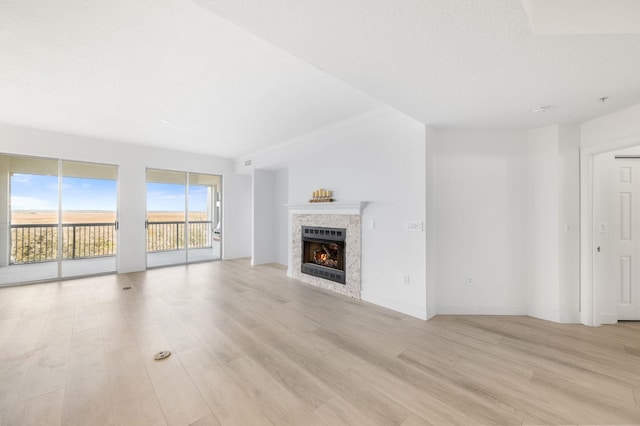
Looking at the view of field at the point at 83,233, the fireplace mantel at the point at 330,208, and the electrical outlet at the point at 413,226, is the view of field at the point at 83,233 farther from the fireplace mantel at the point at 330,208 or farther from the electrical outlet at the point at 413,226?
the electrical outlet at the point at 413,226

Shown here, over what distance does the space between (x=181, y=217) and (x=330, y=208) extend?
4.65m

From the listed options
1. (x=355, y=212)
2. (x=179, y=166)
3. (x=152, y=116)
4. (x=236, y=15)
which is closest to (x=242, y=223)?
(x=179, y=166)

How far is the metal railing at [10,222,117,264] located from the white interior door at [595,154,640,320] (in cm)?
864

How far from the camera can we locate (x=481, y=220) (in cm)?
350

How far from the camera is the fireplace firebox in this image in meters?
4.43

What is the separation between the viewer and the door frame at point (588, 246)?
3.11 metres

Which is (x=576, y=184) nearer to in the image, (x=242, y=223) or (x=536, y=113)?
(x=536, y=113)

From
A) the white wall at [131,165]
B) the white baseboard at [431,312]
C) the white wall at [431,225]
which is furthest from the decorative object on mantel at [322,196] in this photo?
the white wall at [131,165]

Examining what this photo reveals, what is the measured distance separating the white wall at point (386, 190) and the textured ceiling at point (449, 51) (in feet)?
2.94

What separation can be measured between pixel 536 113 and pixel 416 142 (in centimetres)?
128

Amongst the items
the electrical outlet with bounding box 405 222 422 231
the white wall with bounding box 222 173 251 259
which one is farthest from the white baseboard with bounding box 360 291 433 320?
the white wall with bounding box 222 173 251 259

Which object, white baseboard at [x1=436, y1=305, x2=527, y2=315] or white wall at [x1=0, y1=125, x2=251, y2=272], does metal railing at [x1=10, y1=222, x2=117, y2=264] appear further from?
white baseboard at [x1=436, y1=305, x2=527, y2=315]

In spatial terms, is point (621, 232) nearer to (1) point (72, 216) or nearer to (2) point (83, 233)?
(1) point (72, 216)

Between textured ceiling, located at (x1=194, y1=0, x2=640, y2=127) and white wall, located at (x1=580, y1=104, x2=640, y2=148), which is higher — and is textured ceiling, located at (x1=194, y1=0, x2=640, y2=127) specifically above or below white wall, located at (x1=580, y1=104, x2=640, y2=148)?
above
